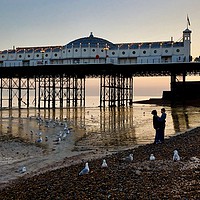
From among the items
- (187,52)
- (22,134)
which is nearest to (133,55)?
(187,52)

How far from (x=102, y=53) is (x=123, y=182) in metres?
55.4

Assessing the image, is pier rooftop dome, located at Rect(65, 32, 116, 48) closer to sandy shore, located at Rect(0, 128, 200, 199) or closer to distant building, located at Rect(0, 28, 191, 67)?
distant building, located at Rect(0, 28, 191, 67)

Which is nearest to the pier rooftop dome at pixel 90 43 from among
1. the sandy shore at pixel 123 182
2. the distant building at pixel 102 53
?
the distant building at pixel 102 53

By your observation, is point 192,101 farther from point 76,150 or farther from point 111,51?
point 76,150

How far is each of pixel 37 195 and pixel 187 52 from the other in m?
53.7

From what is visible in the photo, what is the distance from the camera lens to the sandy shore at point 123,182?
315 inches

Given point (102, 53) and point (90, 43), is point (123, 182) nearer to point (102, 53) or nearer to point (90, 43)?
point (102, 53)

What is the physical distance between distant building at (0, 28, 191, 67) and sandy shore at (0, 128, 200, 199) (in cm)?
4893

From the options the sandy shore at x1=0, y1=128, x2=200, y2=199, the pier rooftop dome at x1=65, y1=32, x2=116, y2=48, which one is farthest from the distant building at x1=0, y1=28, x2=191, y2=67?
the sandy shore at x1=0, y1=128, x2=200, y2=199

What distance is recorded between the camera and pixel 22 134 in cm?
2456

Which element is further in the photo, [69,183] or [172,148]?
[172,148]

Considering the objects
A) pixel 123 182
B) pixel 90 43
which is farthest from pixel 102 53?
pixel 123 182

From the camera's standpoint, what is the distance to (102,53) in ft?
208

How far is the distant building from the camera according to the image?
196 ft
